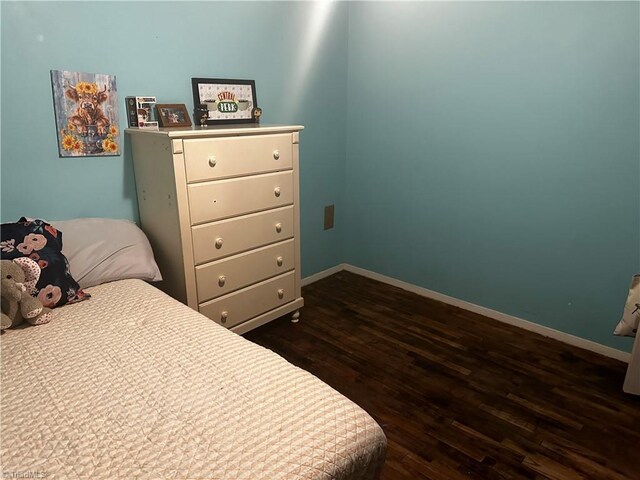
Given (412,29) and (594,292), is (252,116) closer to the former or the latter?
(412,29)

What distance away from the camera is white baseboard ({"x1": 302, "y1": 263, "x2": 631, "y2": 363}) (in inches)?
96.6

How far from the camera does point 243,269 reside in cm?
238

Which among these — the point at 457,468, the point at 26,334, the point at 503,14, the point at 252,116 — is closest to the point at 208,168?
the point at 252,116


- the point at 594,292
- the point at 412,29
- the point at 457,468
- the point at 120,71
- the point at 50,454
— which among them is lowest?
the point at 457,468

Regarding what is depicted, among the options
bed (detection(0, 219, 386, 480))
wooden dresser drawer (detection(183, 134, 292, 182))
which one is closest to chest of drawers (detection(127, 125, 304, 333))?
wooden dresser drawer (detection(183, 134, 292, 182))

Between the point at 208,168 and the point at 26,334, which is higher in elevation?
the point at 208,168

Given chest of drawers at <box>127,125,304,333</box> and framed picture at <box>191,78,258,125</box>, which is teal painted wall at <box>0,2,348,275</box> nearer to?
framed picture at <box>191,78,258,125</box>

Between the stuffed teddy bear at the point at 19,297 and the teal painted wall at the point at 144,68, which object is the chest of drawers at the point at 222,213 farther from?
the stuffed teddy bear at the point at 19,297

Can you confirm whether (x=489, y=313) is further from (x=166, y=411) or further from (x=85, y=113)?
(x=85, y=113)

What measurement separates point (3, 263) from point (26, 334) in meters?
0.26

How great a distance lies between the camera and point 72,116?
2.03 m

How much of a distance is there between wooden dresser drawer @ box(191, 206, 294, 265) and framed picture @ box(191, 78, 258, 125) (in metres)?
0.63

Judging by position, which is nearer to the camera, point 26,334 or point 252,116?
point 26,334

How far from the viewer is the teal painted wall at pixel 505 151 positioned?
227cm
